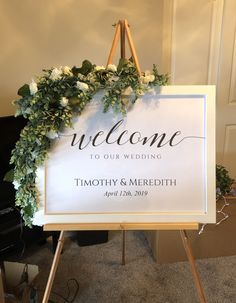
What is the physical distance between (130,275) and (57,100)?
1217mm

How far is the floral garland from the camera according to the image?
1.03 meters

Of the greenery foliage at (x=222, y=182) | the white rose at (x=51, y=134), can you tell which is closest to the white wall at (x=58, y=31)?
the greenery foliage at (x=222, y=182)

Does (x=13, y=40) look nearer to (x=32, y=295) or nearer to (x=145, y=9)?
(x=145, y=9)

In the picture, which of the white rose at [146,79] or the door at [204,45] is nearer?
the white rose at [146,79]

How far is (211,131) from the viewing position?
1.09 metres

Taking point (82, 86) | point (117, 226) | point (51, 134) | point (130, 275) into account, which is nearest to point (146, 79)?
point (82, 86)

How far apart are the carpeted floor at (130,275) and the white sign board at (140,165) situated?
2.48ft

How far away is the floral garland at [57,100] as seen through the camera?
1.03 m

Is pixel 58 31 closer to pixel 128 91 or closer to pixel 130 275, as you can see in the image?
pixel 128 91

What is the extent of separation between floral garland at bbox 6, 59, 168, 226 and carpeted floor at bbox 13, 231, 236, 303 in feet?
2.82

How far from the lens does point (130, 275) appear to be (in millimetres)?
1793

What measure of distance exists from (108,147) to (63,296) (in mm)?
1014

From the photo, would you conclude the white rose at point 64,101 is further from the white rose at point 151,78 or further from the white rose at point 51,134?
the white rose at point 151,78

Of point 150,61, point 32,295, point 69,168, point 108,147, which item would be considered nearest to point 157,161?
point 108,147
